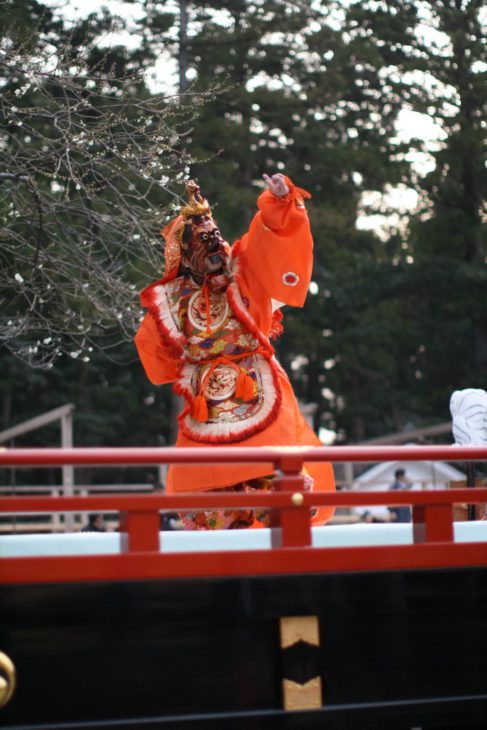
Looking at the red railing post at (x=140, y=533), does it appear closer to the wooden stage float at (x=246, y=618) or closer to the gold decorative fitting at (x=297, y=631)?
the wooden stage float at (x=246, y=618)

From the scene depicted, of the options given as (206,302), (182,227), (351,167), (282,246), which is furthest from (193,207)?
(351,167)

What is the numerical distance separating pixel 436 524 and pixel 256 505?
55 centimetres

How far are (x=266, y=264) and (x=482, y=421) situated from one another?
2.46 meters

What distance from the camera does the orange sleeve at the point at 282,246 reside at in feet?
15.6

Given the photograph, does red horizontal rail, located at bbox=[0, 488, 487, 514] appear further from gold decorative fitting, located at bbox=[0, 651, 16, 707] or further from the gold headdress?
the gold headdress

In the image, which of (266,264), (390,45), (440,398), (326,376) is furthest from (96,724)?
(326,376)

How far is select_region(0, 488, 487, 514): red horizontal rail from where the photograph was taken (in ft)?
9.98

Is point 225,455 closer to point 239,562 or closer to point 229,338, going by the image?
point 239,562

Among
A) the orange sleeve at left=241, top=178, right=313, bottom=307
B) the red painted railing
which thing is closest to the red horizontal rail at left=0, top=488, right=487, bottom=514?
the red painted railing

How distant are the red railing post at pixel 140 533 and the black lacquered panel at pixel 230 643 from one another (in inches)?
4.0

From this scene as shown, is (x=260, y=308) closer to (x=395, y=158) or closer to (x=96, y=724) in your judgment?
(x=96, y=724)

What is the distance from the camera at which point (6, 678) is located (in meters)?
2.85

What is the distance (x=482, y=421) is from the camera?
6887mm

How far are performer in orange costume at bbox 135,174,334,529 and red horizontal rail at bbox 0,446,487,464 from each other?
5.04 ft
